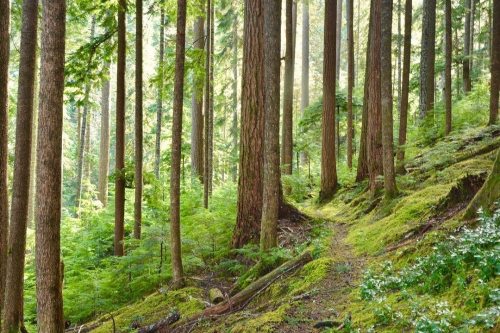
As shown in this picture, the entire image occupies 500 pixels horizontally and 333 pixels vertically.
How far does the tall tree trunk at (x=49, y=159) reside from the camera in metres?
5.29

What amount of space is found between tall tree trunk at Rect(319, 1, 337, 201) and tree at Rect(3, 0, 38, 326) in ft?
30.3

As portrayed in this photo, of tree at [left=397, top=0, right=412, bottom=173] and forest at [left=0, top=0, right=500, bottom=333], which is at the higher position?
tree at [left=397, top=0, right=412, bottom=173]

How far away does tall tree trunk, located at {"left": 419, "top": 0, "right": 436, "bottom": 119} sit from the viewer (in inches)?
Result: 610

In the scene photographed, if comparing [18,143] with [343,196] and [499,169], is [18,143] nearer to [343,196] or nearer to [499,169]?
[499,169]

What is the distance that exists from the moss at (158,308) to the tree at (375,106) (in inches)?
259

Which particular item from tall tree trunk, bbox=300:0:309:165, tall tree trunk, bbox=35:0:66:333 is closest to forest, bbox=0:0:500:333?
tall tree trunk, bbox=35:0:66:333

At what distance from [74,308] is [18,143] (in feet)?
13.0

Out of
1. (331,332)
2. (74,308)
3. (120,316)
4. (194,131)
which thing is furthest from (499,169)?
(194,131)

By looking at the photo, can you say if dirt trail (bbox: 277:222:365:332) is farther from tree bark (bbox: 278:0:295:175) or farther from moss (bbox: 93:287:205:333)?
tree bark (bbox: 278:0:295:175)

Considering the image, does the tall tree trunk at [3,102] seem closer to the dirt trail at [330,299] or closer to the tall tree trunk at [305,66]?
the dirt trail at [330,299]

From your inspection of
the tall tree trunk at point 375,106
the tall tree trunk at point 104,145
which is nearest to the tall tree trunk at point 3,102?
the tall tree trunk at point 375,106

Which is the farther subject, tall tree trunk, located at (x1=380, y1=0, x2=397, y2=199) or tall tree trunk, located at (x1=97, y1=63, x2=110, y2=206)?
tall tree trunk, located at (x1=97, y1=63, x2=110, y2=206)

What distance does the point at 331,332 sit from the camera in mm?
4145

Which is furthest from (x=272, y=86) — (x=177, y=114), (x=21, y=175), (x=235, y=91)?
(x=235, y=91)
